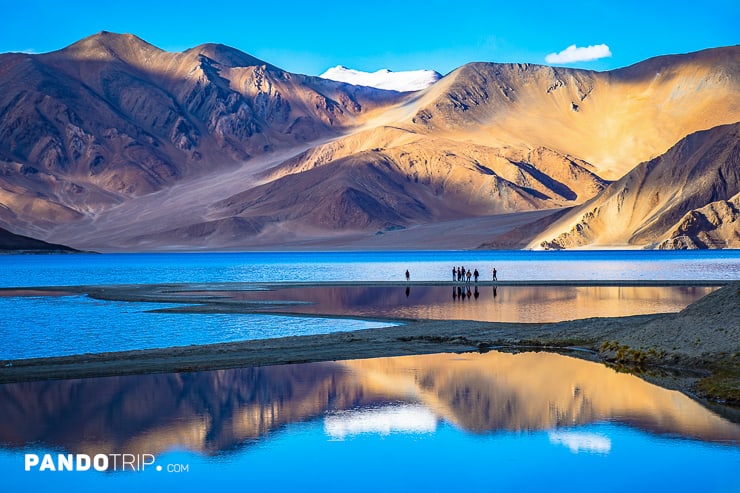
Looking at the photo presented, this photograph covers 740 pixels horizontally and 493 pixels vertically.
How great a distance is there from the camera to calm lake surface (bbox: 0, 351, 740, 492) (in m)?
14.9

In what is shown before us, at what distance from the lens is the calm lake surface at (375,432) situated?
14.9 meters

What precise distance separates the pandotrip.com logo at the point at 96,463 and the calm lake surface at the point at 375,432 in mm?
72

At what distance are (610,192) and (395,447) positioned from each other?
15090 cm

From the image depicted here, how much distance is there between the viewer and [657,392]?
21234 mm

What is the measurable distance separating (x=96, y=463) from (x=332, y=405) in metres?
5.79

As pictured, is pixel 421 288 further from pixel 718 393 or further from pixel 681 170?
pixel 681 170

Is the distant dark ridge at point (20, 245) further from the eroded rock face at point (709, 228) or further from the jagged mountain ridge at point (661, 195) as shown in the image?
the eroded rock face at point (709, 228)

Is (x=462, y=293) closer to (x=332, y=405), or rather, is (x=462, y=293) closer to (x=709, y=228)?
(x=332, y=405)

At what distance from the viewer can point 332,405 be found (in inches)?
791

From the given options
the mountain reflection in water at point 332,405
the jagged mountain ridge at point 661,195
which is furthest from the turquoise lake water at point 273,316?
the jagged mountain ridge at point 661,195

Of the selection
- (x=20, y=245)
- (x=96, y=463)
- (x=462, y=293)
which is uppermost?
(x=20, y=245)

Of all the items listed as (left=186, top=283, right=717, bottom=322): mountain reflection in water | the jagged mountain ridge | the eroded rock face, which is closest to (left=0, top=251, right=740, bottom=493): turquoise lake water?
(left=186, top=283, right=717, bottom=322): mountain reflection in water

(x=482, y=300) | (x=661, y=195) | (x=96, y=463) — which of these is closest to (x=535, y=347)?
(x=96, y=463)

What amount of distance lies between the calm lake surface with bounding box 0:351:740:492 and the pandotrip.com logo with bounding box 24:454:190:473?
0.07 meters
